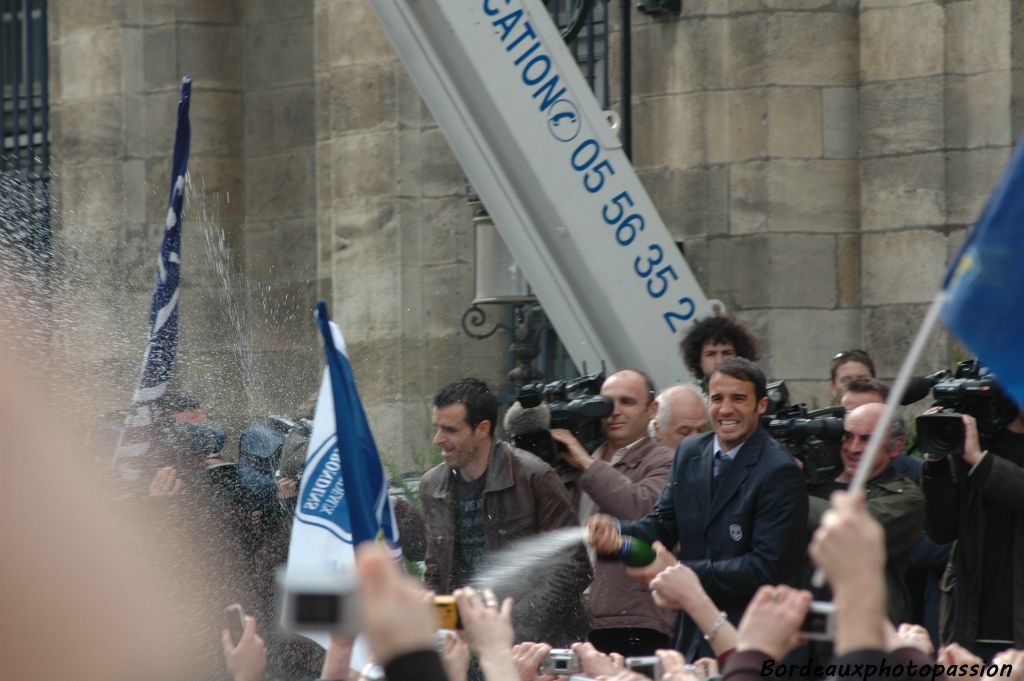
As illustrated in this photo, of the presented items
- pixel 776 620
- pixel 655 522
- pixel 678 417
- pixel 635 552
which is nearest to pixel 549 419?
pixel 678 417

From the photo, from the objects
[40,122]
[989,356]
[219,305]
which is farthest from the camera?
[40,122]

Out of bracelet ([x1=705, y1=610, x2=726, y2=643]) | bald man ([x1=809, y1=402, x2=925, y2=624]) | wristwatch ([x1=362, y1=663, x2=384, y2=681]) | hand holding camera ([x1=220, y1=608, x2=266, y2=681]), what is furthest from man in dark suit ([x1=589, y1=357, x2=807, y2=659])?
wristwatch ([x1=362, y1=663, x2=384, y2=681])

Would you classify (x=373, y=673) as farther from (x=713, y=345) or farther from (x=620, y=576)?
(x=713, y=345)

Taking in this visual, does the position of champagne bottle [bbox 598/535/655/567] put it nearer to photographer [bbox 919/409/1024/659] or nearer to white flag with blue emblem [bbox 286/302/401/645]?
white flag with blue emblem [bbox 286/302/401/645]

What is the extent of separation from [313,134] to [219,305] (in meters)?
1.40

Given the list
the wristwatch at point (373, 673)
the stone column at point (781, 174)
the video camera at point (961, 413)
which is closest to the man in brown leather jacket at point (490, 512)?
the video camera at point (961, 413)

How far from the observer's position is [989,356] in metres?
3.98

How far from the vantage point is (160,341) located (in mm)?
8594

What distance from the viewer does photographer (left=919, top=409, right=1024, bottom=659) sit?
624 cm

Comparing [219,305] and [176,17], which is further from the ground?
[176,17]

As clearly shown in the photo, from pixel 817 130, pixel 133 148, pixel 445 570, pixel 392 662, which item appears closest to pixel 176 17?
pixel 133 148

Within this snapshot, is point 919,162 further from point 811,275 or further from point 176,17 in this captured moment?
point 176,17

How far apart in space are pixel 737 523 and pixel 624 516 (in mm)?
758

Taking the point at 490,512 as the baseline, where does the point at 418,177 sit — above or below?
above
